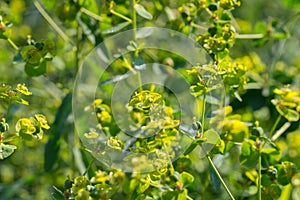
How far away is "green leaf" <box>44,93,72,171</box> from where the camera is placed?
190 centimetres

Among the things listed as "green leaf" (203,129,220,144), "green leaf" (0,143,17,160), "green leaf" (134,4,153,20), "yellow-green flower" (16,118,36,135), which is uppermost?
"green leaf" (134,4,153,20)

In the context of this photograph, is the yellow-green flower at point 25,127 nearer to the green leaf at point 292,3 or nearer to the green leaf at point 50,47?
the green leaf at point 50,47

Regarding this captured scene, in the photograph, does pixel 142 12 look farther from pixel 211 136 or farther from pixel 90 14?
pixel 211 136

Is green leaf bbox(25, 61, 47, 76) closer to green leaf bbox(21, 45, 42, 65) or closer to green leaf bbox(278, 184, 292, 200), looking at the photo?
green leaf bbox(21, 45, 42, 65)

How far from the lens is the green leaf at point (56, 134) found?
1.90 m

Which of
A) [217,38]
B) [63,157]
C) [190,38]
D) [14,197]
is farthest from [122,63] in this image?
[14,197]

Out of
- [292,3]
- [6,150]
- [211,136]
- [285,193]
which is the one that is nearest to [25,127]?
[6,150]

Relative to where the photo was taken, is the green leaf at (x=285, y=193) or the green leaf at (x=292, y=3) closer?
the green leaf at (x=285, y=193)

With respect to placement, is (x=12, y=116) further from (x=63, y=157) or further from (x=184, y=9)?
(x=184, y=9)

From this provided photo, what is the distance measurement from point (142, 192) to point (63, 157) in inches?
38.6

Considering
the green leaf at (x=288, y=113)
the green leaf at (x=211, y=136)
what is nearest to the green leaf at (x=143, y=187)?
the green leaf at (x=211, y=136)

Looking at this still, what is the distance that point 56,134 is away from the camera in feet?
6.27

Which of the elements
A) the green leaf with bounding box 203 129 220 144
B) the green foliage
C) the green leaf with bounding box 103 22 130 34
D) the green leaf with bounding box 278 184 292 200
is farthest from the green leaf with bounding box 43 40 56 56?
the green leaf with bounding box 278 184 292 200

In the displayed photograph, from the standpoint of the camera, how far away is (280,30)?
203cm
